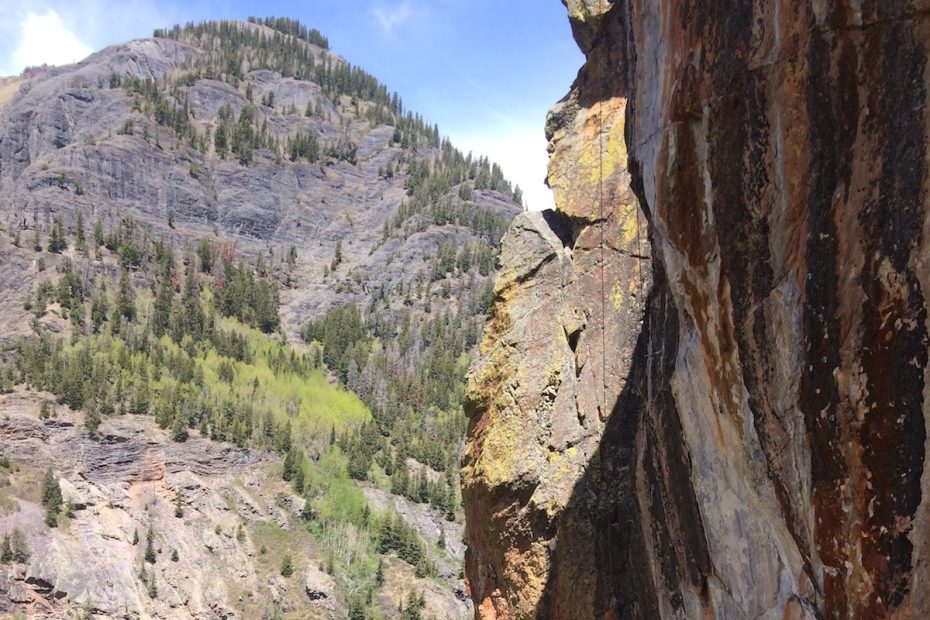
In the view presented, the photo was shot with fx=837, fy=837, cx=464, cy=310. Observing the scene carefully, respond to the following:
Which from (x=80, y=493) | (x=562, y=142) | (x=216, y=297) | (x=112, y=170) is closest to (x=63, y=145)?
(x=112, y=170)

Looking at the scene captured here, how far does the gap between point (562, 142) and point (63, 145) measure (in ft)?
561

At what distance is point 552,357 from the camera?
1371 centimetres

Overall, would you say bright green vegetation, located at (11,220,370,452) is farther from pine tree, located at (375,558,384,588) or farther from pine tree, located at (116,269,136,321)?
pine tree, located at (375,558,384,588)

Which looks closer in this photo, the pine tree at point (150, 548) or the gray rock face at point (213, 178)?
the pine tree at point (150, 548)

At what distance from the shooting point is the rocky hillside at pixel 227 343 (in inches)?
3369

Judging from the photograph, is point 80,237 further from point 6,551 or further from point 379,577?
point 379,577

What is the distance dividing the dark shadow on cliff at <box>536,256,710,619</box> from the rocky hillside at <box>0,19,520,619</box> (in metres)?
61.2

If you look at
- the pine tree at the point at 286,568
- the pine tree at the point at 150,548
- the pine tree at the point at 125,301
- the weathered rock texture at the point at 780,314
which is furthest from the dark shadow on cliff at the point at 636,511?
the pine tree at the point at 125,301

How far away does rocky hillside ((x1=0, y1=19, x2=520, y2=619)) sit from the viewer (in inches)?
3369

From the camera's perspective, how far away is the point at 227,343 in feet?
408

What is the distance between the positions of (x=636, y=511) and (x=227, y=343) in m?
119

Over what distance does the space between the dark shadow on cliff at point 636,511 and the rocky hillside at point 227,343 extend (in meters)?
61.2

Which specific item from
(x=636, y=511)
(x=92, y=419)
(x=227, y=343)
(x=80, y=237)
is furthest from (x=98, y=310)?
(x=636, y=511)

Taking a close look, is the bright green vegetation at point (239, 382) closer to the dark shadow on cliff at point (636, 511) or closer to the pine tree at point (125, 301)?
the pine tree at point (125, 301)
